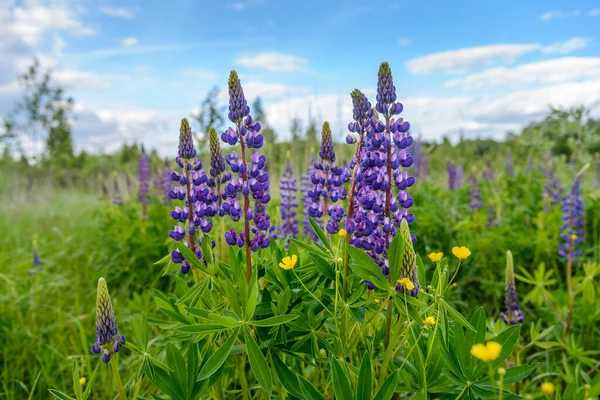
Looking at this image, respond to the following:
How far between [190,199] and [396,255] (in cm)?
92

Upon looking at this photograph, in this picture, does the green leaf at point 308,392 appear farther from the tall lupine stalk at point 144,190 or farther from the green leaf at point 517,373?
the tall lupine stalk at point 144,190

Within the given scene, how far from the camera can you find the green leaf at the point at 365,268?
1.41 meters

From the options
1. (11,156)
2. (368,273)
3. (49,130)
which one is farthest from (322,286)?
(11,156)

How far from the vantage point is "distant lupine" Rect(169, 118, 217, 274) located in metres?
1.92

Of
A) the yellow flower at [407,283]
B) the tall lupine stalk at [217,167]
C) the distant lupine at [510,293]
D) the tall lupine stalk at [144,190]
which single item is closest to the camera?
the yellow flower at [407,283]

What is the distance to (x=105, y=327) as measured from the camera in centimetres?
161

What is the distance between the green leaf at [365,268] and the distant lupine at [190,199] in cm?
74

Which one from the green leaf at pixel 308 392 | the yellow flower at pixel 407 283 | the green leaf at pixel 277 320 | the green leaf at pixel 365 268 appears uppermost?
the green leaf at pixel 365 268

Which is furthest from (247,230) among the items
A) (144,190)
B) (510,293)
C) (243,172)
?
(144,190)

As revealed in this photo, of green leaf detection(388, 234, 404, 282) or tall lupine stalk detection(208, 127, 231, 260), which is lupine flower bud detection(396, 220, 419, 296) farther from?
tall lupine stalk detection(208, 127, 231, 260)

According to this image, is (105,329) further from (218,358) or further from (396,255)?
(396,255)

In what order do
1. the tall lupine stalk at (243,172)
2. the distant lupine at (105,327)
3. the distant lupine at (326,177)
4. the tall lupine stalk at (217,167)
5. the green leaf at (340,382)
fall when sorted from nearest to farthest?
the green leaf at (340,382) < the distant lupine at (105,327) < the tall lupine stalk at (243,172) < the tall lupine stalk at (217,167) < the distant lupine at (326,177)

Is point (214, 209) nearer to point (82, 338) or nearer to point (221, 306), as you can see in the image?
point (221, 306)

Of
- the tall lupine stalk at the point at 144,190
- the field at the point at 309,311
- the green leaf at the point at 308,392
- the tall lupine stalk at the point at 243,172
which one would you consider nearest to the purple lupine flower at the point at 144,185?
the tall lupine stalk at the point at 144,190
